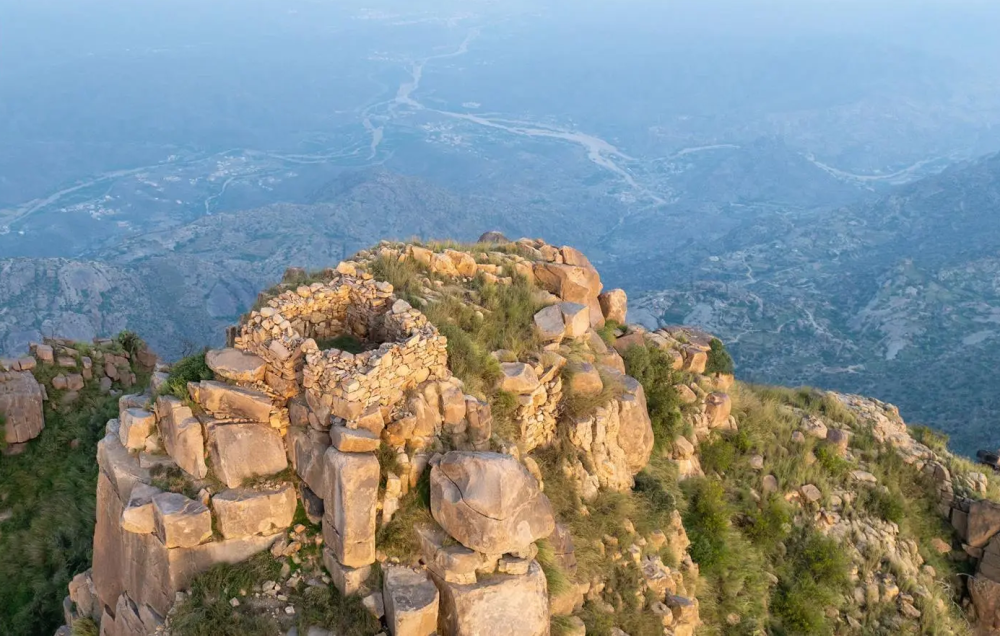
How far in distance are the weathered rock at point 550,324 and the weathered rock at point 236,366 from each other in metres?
5.87

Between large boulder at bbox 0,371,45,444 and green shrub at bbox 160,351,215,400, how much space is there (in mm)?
9825

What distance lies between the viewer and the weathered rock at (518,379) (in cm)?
1259

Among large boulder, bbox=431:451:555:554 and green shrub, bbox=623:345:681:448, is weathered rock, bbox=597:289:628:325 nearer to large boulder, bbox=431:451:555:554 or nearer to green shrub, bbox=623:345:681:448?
green shrub, bbox=623:345:681:448

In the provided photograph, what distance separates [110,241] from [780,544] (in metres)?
186

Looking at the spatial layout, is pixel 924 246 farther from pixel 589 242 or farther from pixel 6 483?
pixel 6 483

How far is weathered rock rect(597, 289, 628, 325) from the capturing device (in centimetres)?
1786

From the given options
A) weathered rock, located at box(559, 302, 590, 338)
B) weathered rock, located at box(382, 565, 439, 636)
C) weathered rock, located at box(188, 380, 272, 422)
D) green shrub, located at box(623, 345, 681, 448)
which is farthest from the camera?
green shrub, located at box(623, 345, 681, 448)

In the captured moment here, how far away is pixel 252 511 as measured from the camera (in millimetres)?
10258

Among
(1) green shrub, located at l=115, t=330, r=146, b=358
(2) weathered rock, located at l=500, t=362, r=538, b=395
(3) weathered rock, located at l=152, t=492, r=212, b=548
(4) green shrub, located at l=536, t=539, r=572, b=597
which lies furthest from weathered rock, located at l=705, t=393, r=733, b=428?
(1) green shrub, located at l=115, t=330, r=146, b=358

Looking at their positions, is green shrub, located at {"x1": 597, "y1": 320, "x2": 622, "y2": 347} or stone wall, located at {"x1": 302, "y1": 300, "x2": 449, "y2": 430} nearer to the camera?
stone wall, located at {"x1": 302, "y1": 300, "x2": 449, "y2": 430}

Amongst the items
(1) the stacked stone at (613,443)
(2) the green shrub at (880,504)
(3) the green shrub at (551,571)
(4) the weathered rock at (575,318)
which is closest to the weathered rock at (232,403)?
(3) the green shrub at (551,571)

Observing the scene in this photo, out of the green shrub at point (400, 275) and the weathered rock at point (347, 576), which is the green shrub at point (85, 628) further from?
the green shrub at point (400, 275)

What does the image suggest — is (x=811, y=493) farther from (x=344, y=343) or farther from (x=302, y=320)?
(x=302, y=320)

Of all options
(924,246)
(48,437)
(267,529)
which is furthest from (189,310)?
(924,246)
